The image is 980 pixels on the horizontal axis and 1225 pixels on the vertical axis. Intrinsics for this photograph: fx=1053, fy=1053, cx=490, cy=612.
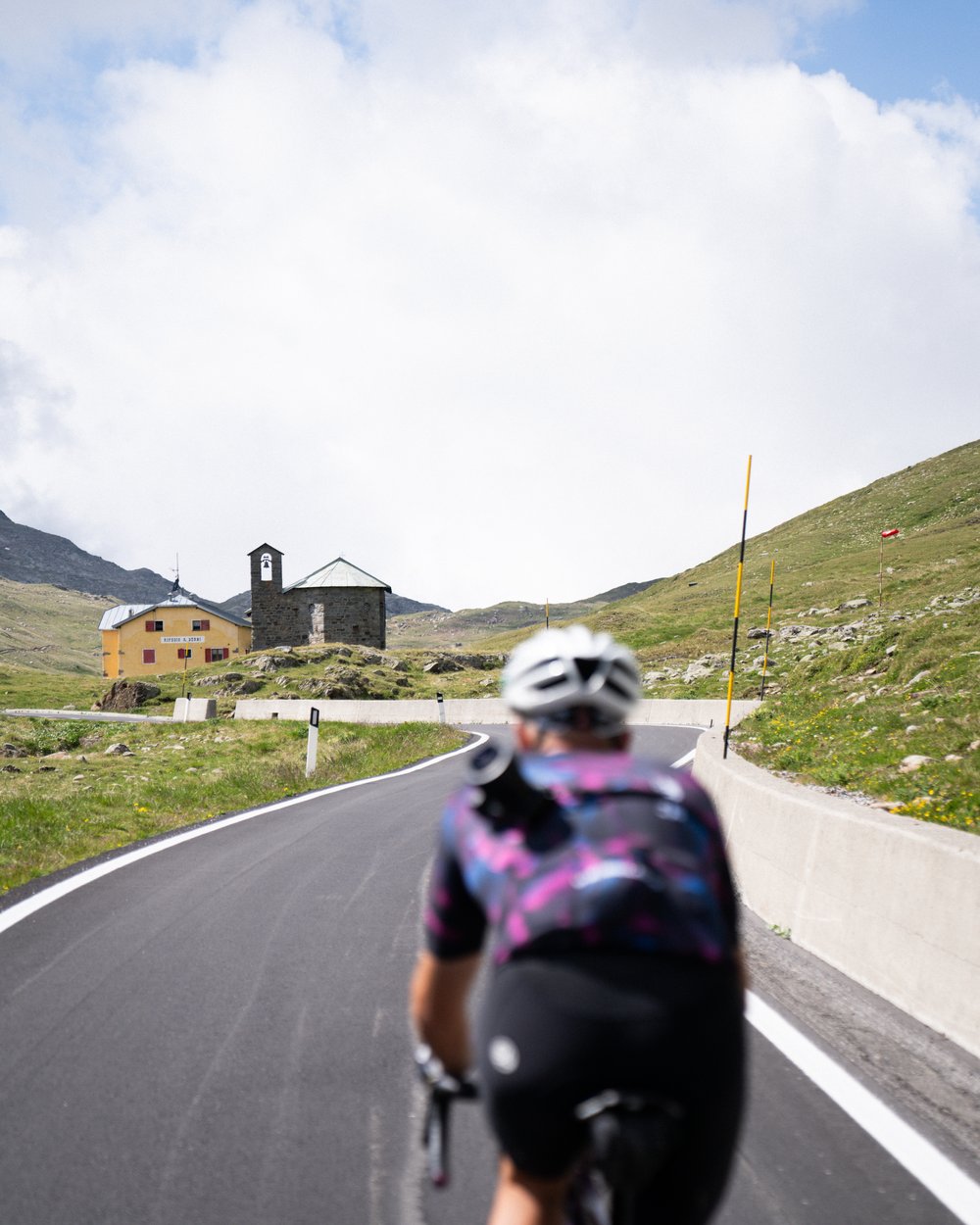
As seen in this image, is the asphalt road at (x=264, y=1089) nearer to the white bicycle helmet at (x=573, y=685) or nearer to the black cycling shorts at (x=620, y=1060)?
the black cycling shorts at (x=620, y=1060)

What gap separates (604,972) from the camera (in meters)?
2.09

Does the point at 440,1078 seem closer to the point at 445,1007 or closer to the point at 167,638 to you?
the point at 445,1007

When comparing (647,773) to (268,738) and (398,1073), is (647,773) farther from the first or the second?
(268,738)

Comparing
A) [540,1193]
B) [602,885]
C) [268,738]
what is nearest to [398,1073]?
[540,1193]

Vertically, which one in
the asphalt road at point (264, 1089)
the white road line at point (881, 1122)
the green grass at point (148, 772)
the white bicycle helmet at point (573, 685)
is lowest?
the green grass at point (148, 772)

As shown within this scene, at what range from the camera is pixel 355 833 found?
1148 centimetres

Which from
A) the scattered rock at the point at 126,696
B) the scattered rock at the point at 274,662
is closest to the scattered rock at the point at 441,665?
the scattered rock at the point at 274,662

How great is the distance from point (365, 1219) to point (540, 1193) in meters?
1.56

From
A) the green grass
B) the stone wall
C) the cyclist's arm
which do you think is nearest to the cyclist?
the cyclist's arm

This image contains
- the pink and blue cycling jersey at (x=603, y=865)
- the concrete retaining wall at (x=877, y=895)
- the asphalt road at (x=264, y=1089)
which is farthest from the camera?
the concrete retaining wall at (x=877, y=895)

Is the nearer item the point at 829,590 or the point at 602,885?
the point at 602,885

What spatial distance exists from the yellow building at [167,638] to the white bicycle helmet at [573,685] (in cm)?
9024

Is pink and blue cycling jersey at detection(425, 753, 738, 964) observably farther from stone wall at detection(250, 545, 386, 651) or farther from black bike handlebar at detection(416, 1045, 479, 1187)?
stone wall at detection(250, 545, 386, 651)

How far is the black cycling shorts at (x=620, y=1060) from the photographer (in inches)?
80.1
